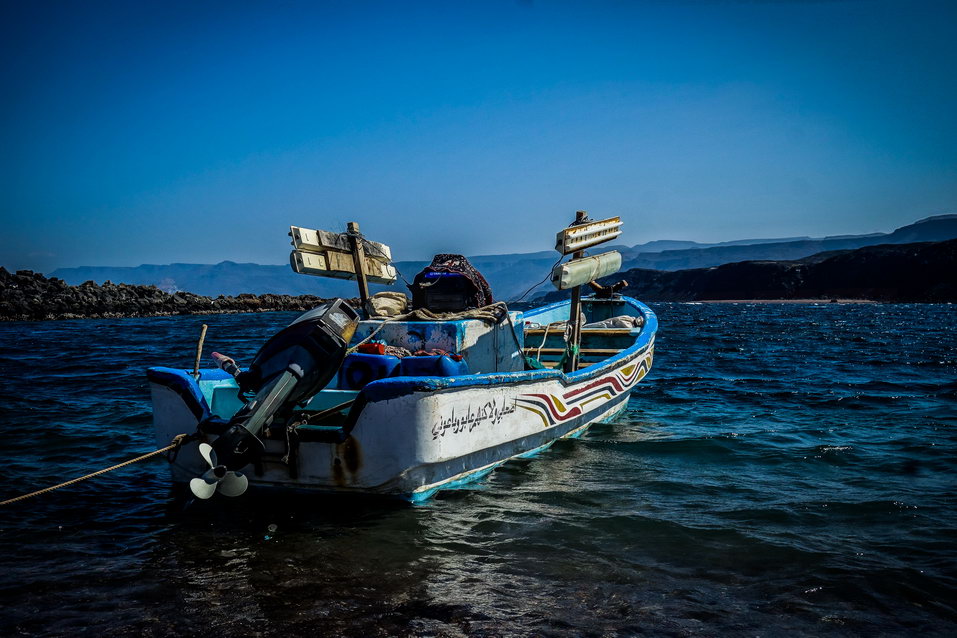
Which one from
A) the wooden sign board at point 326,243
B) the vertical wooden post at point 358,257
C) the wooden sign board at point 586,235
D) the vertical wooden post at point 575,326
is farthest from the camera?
the vertical wooden post at point 575,326

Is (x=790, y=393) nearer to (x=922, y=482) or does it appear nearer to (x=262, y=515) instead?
(x=922, y=482)

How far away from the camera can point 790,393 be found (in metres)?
13.8

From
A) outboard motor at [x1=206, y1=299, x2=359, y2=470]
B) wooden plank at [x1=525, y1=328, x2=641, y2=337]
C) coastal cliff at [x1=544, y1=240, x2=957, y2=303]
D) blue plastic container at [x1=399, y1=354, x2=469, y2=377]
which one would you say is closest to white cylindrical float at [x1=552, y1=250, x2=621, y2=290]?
wooden plank at [x1=525, y1=328, x2=641, y2=337]

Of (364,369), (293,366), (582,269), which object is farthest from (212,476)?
(582,269)

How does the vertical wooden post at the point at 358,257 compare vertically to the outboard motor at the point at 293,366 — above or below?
above

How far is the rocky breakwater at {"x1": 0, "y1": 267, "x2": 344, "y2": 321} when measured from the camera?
159ft

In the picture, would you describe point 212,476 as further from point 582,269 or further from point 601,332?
point 601,332

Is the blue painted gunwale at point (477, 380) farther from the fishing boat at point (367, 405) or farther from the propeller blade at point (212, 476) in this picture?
the propeller blade at point (212, 476)

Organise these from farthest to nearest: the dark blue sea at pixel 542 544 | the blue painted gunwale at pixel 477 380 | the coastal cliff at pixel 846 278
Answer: the coastal cliff at pixel 846 278 < the blue painted gunwale at pixel 477 380 < the dark blue sea at pixel 542 544

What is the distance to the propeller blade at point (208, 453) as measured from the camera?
15.8 feet

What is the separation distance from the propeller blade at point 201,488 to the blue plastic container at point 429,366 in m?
2.66

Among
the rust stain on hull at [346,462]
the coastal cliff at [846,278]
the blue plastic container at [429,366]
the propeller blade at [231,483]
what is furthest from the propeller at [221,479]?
the coastal cliff at [846,278]

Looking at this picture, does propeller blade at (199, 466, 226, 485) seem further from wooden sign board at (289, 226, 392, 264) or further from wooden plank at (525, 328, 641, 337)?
wooden plank at (525, 328, 641, 337)

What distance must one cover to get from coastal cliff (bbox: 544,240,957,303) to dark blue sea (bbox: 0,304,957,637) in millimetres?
96906
